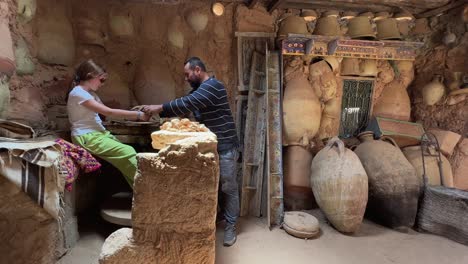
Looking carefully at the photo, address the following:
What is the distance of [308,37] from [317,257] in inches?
90.0

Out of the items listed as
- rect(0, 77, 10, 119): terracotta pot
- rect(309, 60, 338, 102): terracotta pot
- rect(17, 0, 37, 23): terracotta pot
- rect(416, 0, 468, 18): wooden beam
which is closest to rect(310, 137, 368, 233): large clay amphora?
rect(309, 60, 338, 102): terracotta pot

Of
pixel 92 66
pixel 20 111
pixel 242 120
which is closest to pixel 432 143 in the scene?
pixel 242 120

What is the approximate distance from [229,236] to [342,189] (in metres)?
1.25

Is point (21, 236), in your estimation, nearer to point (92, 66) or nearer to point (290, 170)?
point (92, 66)

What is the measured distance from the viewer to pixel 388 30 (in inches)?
140

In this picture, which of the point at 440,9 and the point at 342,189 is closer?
the point at 342,189

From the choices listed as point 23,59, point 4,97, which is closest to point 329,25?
point 23,59

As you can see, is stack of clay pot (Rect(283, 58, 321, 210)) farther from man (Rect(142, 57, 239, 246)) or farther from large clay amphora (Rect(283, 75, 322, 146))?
man (Rect(142, 57, 239, 246))

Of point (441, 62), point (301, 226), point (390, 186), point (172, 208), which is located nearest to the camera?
point (172, 208)

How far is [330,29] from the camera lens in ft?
11.4

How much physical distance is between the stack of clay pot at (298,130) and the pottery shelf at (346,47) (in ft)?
0.82

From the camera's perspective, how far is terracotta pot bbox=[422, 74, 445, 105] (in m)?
3.65

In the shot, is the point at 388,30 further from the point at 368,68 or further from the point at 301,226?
the point at 301,226

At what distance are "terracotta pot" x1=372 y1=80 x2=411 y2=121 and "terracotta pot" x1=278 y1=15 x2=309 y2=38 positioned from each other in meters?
1.43
